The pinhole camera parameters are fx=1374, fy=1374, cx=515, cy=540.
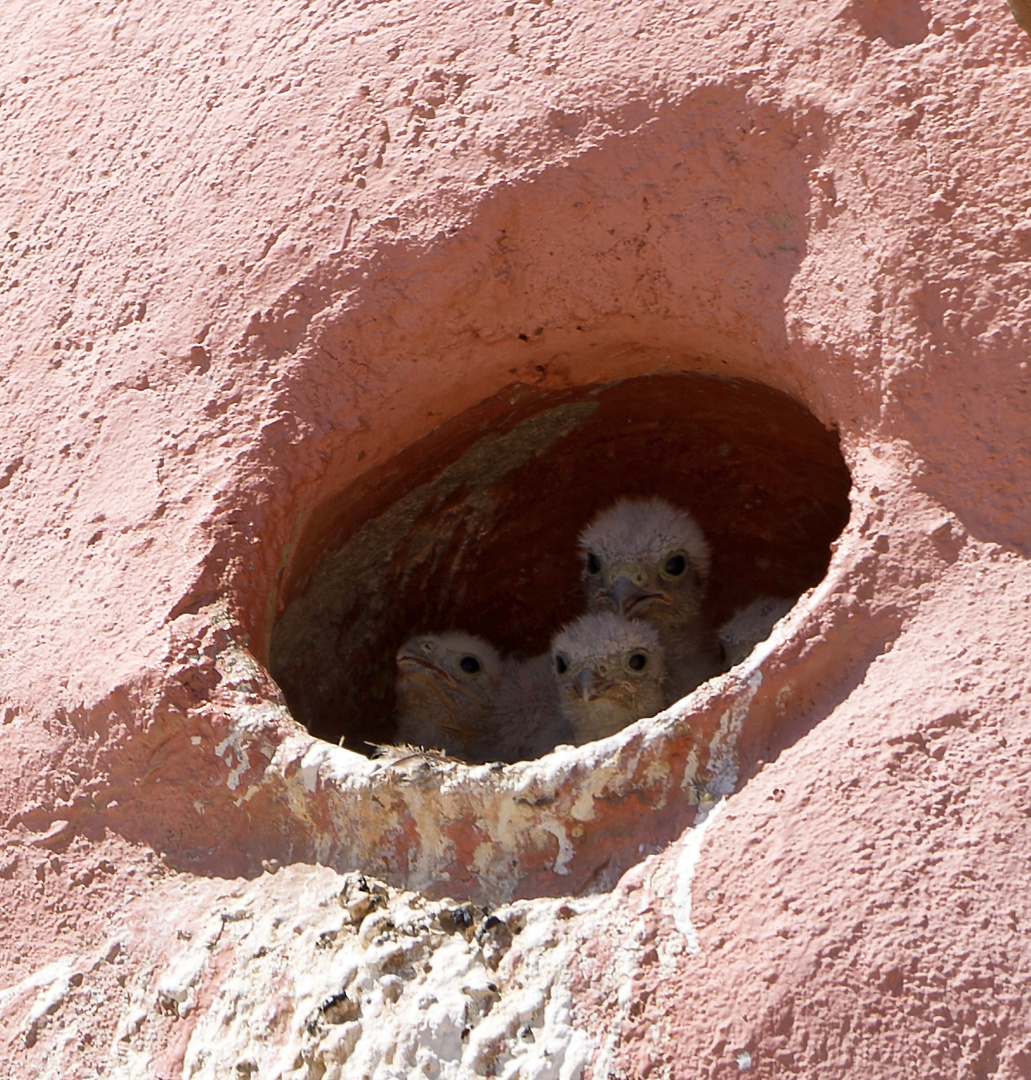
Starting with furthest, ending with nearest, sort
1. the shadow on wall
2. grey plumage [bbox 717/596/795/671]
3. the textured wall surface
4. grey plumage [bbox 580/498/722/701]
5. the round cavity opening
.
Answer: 1. grey plumage [bbox 580/498/722/701]
2. grey plumage [bbox 717/596/795/671]
3. the round cavity opening
4. the shadow on wall
5. the textured wall surface

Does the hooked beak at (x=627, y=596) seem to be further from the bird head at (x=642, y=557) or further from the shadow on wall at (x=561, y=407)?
the shadow on wall at (x=561, y=407)

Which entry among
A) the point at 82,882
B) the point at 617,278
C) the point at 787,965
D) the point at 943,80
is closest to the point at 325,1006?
the point at 82,882

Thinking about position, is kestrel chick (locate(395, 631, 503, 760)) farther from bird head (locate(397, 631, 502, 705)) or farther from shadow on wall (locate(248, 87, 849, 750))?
shadow on wall (locate(248, 87, 849, 750))

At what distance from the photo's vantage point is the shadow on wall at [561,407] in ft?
8.58

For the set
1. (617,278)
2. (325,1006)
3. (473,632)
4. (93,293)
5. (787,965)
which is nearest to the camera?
(787,965)

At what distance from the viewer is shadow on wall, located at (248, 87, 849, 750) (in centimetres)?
262

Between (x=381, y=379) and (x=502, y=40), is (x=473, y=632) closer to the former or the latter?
(x=381, y=379)

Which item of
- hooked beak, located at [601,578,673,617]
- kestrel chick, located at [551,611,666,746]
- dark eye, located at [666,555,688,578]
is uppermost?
dark eye, located at [666,555,688,578]

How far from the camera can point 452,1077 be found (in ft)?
6.66

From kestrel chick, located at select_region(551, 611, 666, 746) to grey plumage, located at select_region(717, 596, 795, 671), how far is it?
0.19m

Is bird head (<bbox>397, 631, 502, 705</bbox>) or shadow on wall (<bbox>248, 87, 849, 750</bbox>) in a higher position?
shadow on wall (<bbox>248, 87, 849, 750</bbox>)

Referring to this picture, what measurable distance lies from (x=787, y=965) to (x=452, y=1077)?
54cm

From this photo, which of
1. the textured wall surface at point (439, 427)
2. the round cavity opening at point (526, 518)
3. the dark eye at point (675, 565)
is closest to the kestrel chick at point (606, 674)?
the dark eye at point (675, 565)

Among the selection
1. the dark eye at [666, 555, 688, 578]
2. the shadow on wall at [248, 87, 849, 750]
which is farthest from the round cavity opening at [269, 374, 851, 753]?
A: the dark eye at [666, 555, 688, 578]
